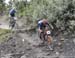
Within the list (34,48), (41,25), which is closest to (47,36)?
(41,25)

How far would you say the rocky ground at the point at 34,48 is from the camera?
11.5m

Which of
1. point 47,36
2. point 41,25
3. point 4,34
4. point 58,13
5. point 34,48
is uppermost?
point 58,13

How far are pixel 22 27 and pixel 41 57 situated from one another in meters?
6.59

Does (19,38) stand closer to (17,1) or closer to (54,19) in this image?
(54,19)

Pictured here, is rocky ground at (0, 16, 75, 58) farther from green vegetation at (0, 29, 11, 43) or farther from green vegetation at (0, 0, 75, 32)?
green vegetation at (0, 0, 75, 32)

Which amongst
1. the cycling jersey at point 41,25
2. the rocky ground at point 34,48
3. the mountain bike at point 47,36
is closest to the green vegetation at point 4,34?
the rocky ground at point 34,48

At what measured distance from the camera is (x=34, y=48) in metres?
12.7

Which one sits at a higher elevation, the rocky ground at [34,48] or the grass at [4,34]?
the grass at [4,34]

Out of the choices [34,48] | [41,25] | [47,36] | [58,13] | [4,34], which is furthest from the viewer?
Answer: [4,34]

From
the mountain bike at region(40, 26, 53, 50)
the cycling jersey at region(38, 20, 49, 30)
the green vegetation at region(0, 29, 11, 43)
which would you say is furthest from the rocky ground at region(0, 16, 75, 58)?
the cycling jersey at region(38, 20, 49, 30)

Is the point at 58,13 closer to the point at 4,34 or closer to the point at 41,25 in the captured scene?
the point at 41,25

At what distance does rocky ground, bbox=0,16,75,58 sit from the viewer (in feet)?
37.7

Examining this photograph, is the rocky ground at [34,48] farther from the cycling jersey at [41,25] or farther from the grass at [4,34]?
the cycling jersey at [41,25]

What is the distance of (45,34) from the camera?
12.2 meters
